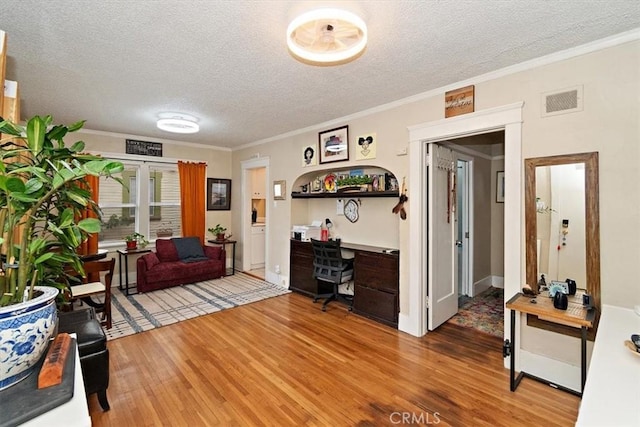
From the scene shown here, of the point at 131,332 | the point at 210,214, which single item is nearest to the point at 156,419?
the point at 131,332

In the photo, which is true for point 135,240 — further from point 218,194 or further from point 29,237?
point 29,237

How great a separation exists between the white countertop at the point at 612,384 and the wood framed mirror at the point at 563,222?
628 millimetres

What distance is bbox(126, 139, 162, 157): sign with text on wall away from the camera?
5.14 m

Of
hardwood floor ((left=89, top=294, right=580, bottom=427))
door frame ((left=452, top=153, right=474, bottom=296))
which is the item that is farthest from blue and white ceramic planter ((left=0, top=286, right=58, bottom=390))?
door frame ((left=452, top=153, right=474, bottom=296))

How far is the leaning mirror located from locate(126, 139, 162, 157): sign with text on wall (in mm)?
2299

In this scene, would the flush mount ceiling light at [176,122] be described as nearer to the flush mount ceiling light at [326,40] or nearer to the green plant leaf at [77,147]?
the green plant leaf at [77,147]

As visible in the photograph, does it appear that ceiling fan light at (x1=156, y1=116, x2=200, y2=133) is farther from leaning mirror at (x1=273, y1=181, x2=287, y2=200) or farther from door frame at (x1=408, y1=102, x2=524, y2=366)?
door frame at (x1=408, y1=102, x2=524, y2=366)

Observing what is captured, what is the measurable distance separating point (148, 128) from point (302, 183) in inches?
101

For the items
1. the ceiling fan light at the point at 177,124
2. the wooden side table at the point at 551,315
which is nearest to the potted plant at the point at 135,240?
the ceiling fan light at the point at 177,124

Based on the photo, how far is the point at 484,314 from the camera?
12.6 ft

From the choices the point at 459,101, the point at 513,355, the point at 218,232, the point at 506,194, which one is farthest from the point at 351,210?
the point at 218,232

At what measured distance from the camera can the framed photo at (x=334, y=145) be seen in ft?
13.0

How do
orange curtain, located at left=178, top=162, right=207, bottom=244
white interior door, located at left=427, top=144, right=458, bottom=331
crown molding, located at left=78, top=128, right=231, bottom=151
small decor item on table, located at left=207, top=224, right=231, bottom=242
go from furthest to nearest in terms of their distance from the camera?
1. small decor item on table, located at left=207, top=224, right=231, bottom=242
2. orange curtain, located at left=178, top=162, right=207, bottom=244
3. crown molding, located at left=78, top=128, right=231, bottom=151
4. white interior door, located at left=427, top=144, right=458, bottom=331

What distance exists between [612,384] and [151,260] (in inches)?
208
